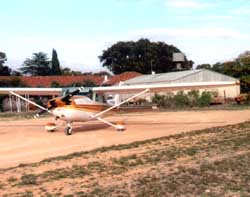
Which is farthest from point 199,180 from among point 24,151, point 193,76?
point 193,76

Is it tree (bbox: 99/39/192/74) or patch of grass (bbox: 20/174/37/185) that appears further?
tree (bbox: 99/39/192/74)

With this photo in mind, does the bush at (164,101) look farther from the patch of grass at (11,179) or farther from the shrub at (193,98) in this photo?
the patch of grass at (11,179)

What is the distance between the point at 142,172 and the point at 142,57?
309 ft

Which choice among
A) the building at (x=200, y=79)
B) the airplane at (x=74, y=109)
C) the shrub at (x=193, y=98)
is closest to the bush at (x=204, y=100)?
the shrub at (x=193, y=98)

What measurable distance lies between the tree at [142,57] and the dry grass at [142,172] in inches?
3382

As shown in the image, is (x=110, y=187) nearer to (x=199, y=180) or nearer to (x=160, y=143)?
(x=199, y=180)

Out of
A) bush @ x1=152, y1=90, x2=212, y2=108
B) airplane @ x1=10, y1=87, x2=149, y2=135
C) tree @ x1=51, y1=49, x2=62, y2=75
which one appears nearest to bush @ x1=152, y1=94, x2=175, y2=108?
bush @ x1=152, y1=90, x2=212, y2=108

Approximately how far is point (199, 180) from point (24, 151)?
786cm

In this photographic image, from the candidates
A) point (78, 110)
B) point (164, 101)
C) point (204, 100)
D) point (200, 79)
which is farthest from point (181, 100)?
point (78, 110)

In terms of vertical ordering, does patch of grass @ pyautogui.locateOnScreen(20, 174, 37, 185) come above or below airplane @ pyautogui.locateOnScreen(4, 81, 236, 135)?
below

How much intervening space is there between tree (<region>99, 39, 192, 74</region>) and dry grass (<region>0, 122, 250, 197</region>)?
85.9 metres

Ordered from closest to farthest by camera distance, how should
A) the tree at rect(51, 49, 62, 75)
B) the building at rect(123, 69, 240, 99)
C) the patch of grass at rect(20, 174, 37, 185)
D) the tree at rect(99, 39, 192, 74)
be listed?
the patch of grass at rect(20, 174, 37, 185) → the building at rect(123, 69, 240, 99) → the tree at rect(51, 49, 62, 75) → the tree at rect(99, 39, 192, 74)

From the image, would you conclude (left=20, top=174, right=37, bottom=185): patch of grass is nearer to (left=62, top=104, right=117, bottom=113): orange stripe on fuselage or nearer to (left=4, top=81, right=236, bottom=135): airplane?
(left=4, top=81, right=236, bottom=135): airplane

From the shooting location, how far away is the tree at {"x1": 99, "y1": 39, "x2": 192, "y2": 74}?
100306 millimetres
